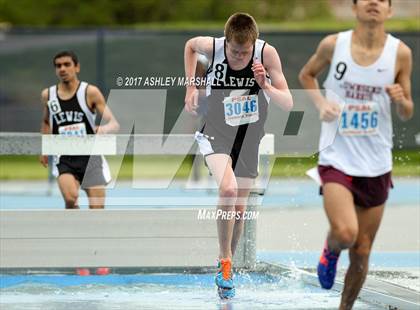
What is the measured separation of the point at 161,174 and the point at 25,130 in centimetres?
269

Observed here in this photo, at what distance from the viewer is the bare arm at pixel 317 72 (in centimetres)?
791

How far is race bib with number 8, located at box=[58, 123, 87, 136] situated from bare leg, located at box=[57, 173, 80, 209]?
0.45m

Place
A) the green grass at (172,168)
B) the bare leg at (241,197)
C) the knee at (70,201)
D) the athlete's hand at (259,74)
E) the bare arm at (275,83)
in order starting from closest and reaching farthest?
the athlete's hand at (259,74) < the bare arm at (275,83) < the bare leg at (241,197) < the knee at (70,201) < the green grass at (172,168)

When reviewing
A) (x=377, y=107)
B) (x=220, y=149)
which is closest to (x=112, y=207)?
(x=220, y=149)

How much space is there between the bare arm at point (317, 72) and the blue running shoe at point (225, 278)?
225 cm

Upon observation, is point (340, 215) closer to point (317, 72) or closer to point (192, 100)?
point (317, 72)

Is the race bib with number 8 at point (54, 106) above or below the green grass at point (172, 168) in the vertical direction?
above

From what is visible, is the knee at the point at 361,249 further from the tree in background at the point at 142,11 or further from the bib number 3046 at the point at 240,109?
the tree in background at the point at 142,11

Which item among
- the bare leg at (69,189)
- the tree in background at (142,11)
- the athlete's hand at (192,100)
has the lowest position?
the bare leg at (69,189)

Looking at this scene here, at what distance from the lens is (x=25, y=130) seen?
2305 centimetres

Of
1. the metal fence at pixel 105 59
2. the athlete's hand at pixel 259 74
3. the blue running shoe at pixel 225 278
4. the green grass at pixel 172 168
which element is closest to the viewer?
the athlete's hand at pixel 259 74

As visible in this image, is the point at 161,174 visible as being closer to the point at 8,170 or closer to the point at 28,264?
the point at 8,170

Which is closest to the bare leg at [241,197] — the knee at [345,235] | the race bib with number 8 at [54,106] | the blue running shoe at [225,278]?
the blue running shoe at [225,278]

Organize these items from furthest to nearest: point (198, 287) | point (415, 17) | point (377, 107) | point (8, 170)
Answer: point (415, 17)
point (8, 170)
point (198, 287)
point (377, 107)
